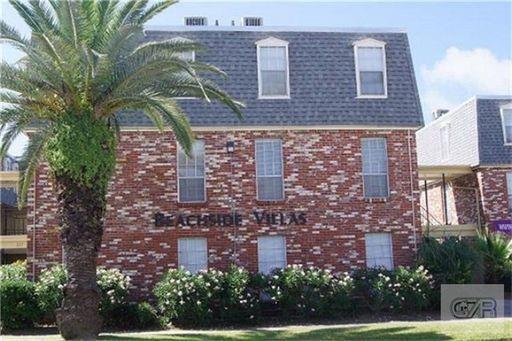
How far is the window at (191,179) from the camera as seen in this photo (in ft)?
73.9

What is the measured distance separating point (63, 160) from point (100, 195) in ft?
3.94

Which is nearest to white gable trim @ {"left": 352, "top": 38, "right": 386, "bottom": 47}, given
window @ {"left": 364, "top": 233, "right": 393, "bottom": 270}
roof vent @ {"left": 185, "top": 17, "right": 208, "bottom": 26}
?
roof vent @ {"left": 185, "top": 17, "right": 208, "bottom": 26}

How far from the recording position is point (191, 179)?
22609 millimetres

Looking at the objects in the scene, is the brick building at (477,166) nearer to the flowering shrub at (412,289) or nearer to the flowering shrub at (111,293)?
the flowering shrub at (412,289)

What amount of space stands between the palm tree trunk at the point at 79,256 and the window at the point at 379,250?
9.53 m

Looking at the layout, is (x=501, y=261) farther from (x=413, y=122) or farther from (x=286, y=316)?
(x=286, y=316)

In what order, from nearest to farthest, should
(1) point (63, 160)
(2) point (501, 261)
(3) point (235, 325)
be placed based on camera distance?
(1) point (63, 160), (3) point (235, 325), (2) point (501, 261)

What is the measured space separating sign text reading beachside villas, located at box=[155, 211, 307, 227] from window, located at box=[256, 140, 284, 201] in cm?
59

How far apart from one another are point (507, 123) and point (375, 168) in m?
10.3

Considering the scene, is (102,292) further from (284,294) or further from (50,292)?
(284,294)

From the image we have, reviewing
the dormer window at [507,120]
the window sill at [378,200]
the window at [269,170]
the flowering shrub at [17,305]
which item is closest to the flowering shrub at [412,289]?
the window sill at [378,200]

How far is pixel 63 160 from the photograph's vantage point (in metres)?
16.1

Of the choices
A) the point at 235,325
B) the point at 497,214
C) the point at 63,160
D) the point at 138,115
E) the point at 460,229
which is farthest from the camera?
the point at 497,214

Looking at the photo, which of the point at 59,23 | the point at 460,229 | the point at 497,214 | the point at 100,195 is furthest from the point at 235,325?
the point at 497,214
